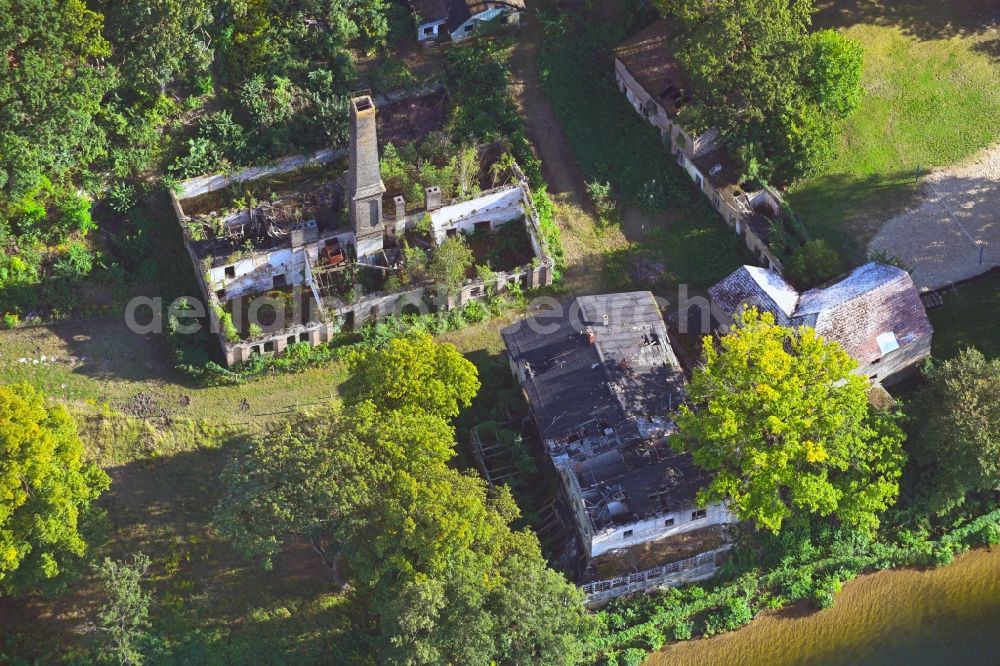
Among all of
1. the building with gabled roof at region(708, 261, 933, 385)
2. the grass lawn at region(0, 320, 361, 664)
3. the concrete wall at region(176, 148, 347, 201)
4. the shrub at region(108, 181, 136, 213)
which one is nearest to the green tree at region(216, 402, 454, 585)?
the grass lawn at region(0, 320, 361, 664)

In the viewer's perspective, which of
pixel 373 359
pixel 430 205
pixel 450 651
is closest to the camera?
pixel 450 651

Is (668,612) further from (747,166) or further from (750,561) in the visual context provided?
(747,166)

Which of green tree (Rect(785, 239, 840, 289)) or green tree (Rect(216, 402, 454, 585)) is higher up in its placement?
green tree (Rect(785, 239, 840, 289))

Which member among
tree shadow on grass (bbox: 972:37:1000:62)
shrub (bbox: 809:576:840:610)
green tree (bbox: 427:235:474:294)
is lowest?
shrub (bbox: 809:576:840:610)

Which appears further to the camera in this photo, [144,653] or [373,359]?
[373,359]

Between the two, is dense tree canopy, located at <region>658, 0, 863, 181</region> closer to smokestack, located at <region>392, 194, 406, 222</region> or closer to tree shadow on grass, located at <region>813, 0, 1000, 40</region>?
tree shadow on grass, located at <region>813, 0, 1000, 40</region>

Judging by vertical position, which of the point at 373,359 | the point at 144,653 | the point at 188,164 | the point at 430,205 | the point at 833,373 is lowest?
the point at 144,653

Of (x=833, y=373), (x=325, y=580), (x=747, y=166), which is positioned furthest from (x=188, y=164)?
(x=833, y=373)
